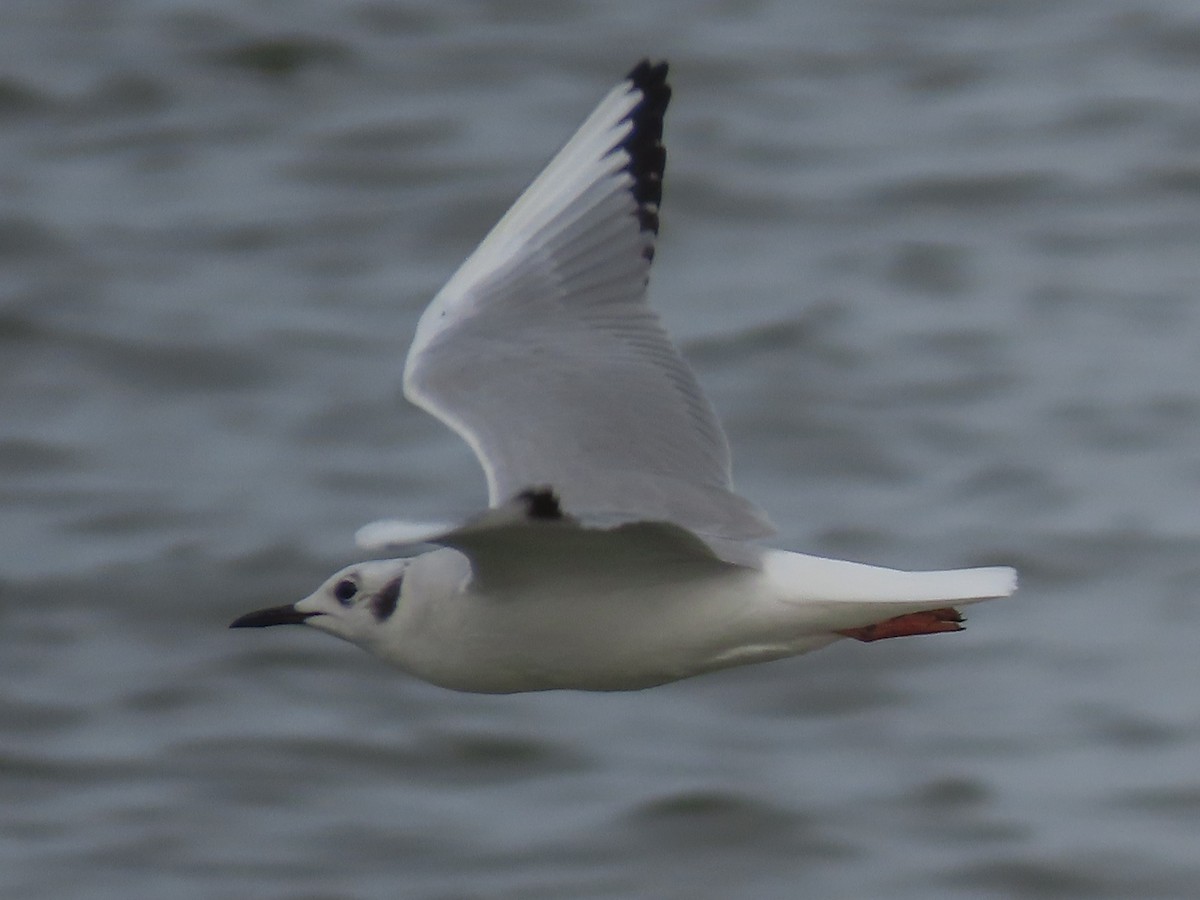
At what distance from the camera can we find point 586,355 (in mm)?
4922

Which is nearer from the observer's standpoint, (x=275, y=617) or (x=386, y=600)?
(x=386, y=600)

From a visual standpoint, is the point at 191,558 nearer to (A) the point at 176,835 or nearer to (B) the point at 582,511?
(A) the point at 176,835

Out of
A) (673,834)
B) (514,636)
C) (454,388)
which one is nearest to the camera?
(514,636)

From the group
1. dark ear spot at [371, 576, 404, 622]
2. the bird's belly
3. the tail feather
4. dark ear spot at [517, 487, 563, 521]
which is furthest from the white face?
dark ear spot at [517, 487, 563, 521]

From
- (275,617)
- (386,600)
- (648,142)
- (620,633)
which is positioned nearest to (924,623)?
(620,633)

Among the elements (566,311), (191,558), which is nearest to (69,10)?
(191,558)

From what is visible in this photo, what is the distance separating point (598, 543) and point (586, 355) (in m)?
0.59

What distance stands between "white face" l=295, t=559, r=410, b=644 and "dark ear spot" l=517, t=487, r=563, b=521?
41.0 inches

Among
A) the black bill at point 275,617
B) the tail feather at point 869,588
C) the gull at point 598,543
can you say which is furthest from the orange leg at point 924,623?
the black bill at point 275,617

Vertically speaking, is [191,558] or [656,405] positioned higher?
[191,558]

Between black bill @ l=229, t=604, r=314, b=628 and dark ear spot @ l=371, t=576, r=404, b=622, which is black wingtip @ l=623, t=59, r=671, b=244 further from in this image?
black bill @ l=229, t=604, r=314, b=628

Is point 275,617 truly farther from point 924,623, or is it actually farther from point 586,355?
point 924,623

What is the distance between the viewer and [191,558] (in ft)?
29.4

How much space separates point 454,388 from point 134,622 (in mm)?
4059
